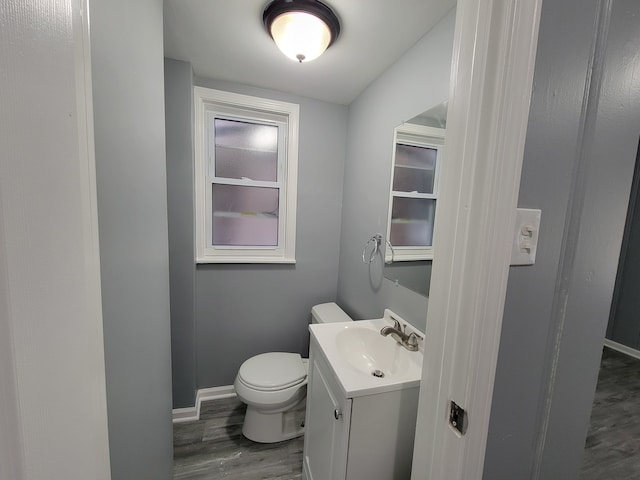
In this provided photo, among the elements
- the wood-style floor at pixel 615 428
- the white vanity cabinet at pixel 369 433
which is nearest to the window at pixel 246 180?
the white vanity cabinet at pixel 369 433

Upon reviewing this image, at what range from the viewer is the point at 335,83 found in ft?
5.64

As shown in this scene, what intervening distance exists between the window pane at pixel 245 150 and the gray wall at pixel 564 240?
1780mm

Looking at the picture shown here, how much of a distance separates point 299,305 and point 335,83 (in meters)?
1.70

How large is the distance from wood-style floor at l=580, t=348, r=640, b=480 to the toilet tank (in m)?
1.61

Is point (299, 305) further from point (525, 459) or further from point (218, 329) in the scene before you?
point (525, 459)

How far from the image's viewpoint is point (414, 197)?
136 centimetres

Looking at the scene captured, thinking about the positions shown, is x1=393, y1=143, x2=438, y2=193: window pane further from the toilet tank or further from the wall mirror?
the toilet tank

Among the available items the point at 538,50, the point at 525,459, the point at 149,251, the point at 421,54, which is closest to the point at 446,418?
the point at 525,459

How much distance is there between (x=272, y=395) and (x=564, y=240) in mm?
1551

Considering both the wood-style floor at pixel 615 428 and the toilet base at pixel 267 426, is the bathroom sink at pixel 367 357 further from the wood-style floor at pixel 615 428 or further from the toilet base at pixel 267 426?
the wood-style floor at pixel 615 428

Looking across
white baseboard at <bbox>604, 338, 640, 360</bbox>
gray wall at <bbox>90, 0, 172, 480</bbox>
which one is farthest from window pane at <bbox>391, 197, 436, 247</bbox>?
white baseboard at <bbox>604, 338, 640, 360</bbox>

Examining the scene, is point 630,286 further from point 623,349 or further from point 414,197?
A: point 414,197

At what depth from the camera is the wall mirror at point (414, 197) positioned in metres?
1.20

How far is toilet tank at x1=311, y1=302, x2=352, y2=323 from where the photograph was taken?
5.99 ft
